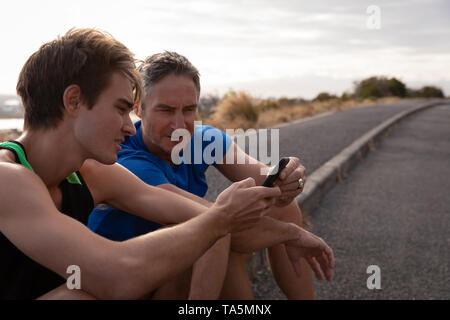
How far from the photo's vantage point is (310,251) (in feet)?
7.50

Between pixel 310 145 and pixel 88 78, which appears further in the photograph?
pixel 310 145

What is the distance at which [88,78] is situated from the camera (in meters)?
1.58

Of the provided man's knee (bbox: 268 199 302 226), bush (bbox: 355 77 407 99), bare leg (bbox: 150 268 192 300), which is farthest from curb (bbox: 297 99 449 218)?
bush (bbox: 355 77 407 99)

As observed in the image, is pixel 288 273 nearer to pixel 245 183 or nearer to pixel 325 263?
pixel 325 263

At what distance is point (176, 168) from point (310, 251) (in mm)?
869

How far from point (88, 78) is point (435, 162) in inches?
273

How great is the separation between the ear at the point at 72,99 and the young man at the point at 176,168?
0.68 meters

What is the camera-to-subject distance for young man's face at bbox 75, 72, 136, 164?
5.28 feet

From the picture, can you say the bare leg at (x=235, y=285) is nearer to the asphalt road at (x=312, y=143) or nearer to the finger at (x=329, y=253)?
the finger at (x=329, y=253)

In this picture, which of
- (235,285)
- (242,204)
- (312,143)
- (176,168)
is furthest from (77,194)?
(312,143)

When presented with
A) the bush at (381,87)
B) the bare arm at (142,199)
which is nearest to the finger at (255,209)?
the bare arm at (142,199)
